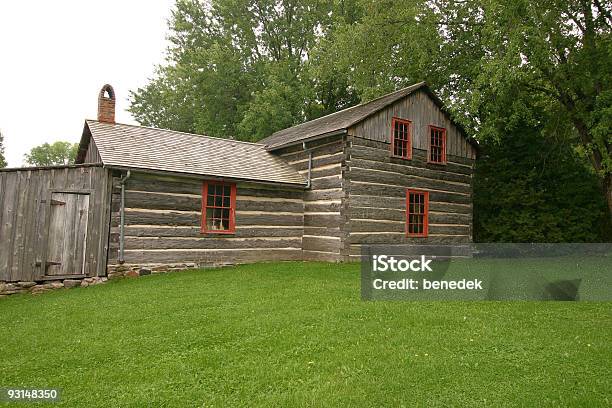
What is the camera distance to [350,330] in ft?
20.6

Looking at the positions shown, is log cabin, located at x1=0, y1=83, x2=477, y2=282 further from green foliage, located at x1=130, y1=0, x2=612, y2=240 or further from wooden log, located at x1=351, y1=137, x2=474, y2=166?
green foliage, located at x1=130, y1=0, x2=612, y2=240

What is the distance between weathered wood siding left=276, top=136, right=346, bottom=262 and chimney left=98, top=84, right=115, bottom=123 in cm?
728

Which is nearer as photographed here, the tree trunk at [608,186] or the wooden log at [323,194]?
the wooden log at [323,194]

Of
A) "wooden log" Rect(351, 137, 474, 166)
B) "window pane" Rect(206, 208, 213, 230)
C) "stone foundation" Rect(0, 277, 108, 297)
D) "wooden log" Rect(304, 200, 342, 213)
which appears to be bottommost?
"stone foundation" Rect(0, 277, 108, 297)

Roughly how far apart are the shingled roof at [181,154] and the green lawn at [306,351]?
489cm

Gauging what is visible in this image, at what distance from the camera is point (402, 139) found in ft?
52.6

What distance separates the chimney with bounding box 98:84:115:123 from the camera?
14929mm

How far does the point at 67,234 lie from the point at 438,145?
1367 centimetres

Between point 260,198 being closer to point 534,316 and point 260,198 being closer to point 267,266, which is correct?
point 267,266

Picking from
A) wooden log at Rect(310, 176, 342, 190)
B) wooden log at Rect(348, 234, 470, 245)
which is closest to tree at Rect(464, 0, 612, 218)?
wooden log at Rect(348, 234, 470, 245)

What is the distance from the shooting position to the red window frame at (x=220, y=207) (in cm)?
1351

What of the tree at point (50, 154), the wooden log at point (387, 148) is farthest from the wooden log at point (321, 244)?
the tree at point (50, 154)

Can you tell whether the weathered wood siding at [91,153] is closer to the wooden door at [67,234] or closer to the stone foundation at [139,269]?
the wooden door at [67,234]
